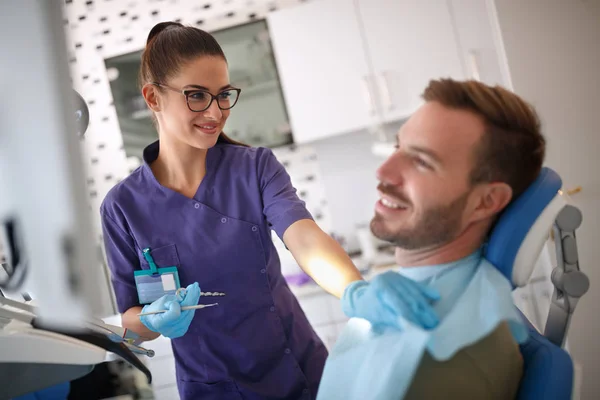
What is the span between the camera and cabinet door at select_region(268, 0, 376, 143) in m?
3.11

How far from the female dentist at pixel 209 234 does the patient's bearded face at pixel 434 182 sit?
1.33 feet

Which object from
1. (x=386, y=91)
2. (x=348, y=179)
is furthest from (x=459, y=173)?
(x=348, y=179)

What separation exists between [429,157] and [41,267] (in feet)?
2.41

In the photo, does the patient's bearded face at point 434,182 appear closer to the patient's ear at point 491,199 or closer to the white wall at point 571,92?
the patient's ear at point 491,199

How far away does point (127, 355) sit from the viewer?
1.18m

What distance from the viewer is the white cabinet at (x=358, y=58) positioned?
3.04 metres

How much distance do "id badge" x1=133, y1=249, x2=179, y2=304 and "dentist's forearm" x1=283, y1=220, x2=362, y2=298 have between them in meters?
0.33

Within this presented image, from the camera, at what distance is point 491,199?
1.07 meters

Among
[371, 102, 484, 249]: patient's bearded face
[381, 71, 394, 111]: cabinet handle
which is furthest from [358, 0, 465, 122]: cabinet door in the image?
[371, 102, 484, 249]: patient's bearded face

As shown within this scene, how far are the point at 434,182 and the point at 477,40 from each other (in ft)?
7.31

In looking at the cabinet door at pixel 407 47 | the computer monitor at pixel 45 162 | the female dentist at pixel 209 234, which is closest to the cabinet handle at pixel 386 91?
the cabinet door at pixel 407 47

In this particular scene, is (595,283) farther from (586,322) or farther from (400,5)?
(400,5)

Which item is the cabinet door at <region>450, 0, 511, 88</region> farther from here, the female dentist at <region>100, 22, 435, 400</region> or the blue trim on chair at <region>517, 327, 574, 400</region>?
the blue trim on chair at <region>517, 327, 574, 400</region>

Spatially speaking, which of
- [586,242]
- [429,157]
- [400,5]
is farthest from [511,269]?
[400,5]
